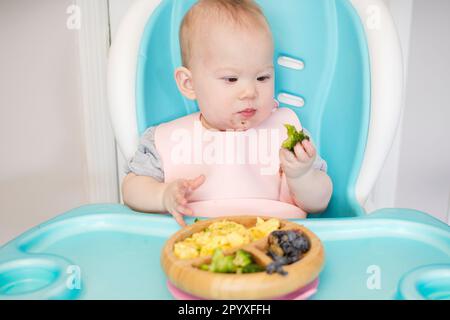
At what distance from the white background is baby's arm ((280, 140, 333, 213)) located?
570 mm

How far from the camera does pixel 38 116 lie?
52.0 inches

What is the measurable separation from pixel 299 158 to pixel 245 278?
0.27 meters

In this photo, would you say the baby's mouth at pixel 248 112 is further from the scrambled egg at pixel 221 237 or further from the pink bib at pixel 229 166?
the scrambled egg at pixel 221 237

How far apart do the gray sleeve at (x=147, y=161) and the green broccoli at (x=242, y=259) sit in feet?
1.12

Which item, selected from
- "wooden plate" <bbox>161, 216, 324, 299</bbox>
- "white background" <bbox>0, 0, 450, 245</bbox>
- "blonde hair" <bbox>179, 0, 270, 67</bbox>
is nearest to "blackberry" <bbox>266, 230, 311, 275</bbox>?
"wooden plate" <bbox>161, 216, 324, 299</bbox>

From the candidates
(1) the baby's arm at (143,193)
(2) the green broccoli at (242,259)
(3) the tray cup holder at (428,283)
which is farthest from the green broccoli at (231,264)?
(1) the baby's arm at (143,193)

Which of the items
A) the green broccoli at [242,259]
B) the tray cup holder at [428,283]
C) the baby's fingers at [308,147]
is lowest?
the tray cup holder at [428,283]

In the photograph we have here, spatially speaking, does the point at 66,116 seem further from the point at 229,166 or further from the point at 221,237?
the point at 221,237

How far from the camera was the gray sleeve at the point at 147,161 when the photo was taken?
873 mm

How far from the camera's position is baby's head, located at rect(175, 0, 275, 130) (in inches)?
32.0

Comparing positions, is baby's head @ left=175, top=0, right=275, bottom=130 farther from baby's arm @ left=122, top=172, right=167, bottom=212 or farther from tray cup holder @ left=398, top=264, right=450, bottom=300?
tray cup holder @ left=398, top=264, right=450, bottom=300

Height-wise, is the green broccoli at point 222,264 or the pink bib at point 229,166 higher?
the pink bib at point 229,166

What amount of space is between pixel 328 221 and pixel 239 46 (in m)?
0.29
